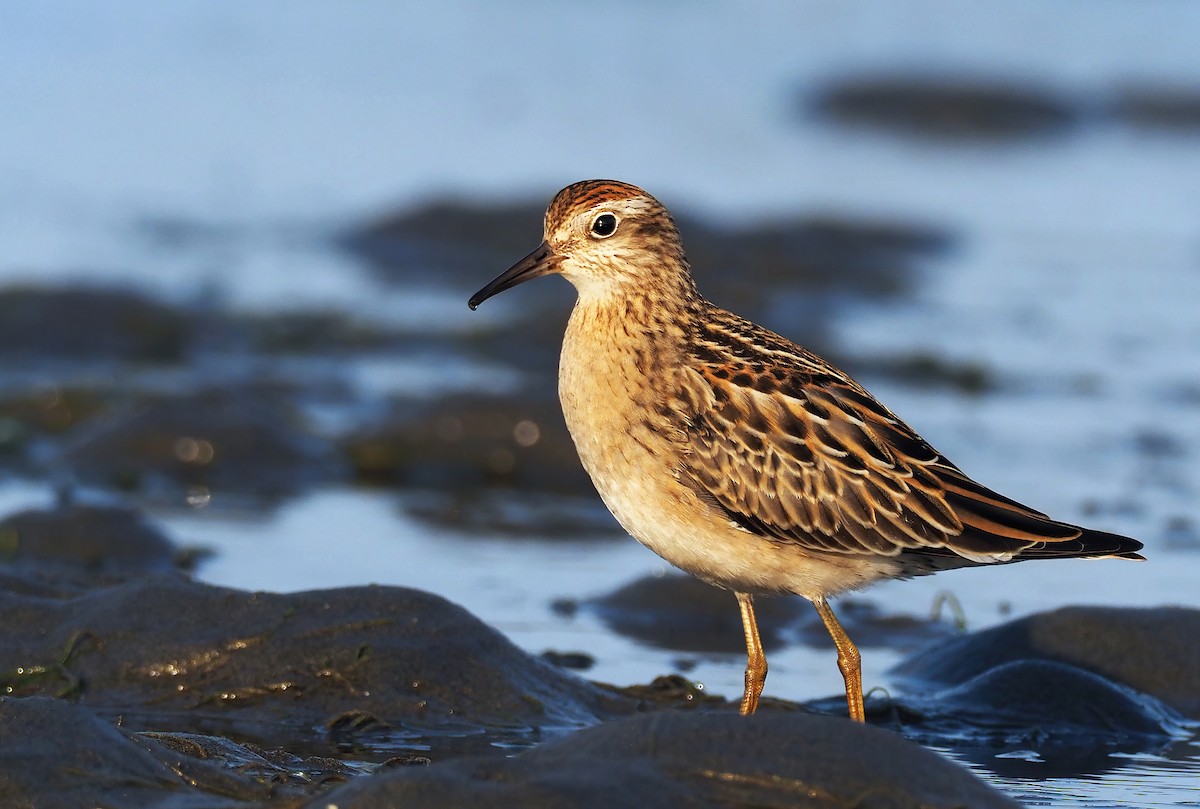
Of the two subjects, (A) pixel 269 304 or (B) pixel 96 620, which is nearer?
(B) pixel 96 620

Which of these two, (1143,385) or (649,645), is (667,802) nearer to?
(649,645)

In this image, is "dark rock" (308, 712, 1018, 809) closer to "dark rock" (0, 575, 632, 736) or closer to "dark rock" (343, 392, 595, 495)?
"dark rock" (0, 575, 632, 736)

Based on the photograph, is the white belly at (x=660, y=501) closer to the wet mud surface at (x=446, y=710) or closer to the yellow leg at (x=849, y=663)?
the yellow leg at (x=849, y=663)

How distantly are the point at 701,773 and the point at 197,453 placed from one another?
6.20m

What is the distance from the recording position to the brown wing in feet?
23.6

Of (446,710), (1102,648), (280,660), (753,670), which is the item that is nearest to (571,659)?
(446,710)

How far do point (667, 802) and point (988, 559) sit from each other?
82.7 inches

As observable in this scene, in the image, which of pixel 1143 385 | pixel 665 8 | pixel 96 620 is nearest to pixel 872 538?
pixel 96 620

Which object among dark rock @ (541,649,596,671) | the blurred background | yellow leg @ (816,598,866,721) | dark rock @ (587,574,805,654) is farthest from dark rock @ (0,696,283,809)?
dark rock @ (587,574,805,654)

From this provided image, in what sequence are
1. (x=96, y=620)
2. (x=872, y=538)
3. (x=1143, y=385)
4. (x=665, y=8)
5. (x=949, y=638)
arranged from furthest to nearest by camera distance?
(x=665, y=8) < (x=1143, y=385) < (x=949, y=638) < (x=96, y=620) < (x=872, y=538)

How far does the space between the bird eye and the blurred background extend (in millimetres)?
1997

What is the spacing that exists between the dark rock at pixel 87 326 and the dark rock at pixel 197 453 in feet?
6.61

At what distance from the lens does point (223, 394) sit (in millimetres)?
11820

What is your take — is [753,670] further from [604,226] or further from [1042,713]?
[604,226]
